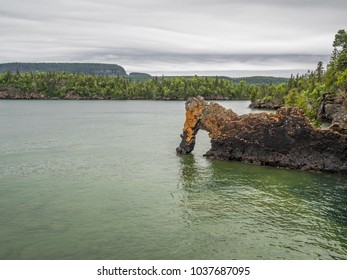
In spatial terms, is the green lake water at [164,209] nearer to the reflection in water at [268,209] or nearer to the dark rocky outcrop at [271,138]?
the reflection in water at [268,209]

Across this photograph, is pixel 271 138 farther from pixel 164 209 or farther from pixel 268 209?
pixel 164 209

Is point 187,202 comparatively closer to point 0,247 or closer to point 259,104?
point 0,247

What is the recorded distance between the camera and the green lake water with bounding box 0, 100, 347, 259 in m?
22.8

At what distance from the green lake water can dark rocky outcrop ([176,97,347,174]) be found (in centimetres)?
178

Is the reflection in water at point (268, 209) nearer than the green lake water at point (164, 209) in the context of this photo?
No

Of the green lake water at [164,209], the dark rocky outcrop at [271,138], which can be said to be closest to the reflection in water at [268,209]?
the green lake water at [164,209]

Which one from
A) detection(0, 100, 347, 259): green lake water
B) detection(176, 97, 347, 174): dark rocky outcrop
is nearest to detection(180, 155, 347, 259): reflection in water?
detection(0, 100, 347, 259): green lake water

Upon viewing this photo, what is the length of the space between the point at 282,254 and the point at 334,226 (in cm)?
649

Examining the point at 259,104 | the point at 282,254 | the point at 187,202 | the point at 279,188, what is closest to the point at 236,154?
the point at 279,188

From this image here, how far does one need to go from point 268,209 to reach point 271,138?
50.5 feet

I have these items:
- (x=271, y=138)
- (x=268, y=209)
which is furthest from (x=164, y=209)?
(x=271, y=138)

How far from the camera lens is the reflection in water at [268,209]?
77.0ft

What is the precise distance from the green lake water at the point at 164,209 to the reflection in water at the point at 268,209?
8 centimetres

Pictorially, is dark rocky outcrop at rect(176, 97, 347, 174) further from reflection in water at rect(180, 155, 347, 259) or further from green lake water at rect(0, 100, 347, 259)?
reflection in water at rect(180, 155, 347, 259)
